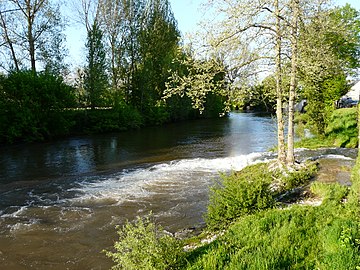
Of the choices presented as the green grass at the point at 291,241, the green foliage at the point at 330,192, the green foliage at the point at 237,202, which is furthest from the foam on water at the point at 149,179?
the green grass at the point at 291,241

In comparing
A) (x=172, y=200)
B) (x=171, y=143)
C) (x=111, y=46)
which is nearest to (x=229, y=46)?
(x=172, y=200)

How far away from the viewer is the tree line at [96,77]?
948 inches

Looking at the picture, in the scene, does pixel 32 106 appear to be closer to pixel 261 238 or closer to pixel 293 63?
pixel 293 63

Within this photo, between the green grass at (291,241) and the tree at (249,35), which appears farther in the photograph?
the tree at (249,35)

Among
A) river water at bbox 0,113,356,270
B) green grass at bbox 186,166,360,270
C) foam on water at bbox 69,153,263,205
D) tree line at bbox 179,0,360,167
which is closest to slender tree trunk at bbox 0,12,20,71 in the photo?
river water at bbox 0,113,356,270

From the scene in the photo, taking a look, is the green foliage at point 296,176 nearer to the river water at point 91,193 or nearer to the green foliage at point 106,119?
the river water at point 91,193

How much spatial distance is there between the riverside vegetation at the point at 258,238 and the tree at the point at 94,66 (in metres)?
25.2

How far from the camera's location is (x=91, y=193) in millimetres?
10867

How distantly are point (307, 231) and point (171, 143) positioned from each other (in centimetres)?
1729

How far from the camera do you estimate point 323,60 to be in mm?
9406

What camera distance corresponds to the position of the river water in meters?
7.04

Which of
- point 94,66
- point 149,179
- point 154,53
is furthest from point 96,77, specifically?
point 149,179

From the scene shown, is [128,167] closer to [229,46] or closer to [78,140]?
[229,46]

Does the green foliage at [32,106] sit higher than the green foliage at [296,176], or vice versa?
the green foliage at [32,106]
